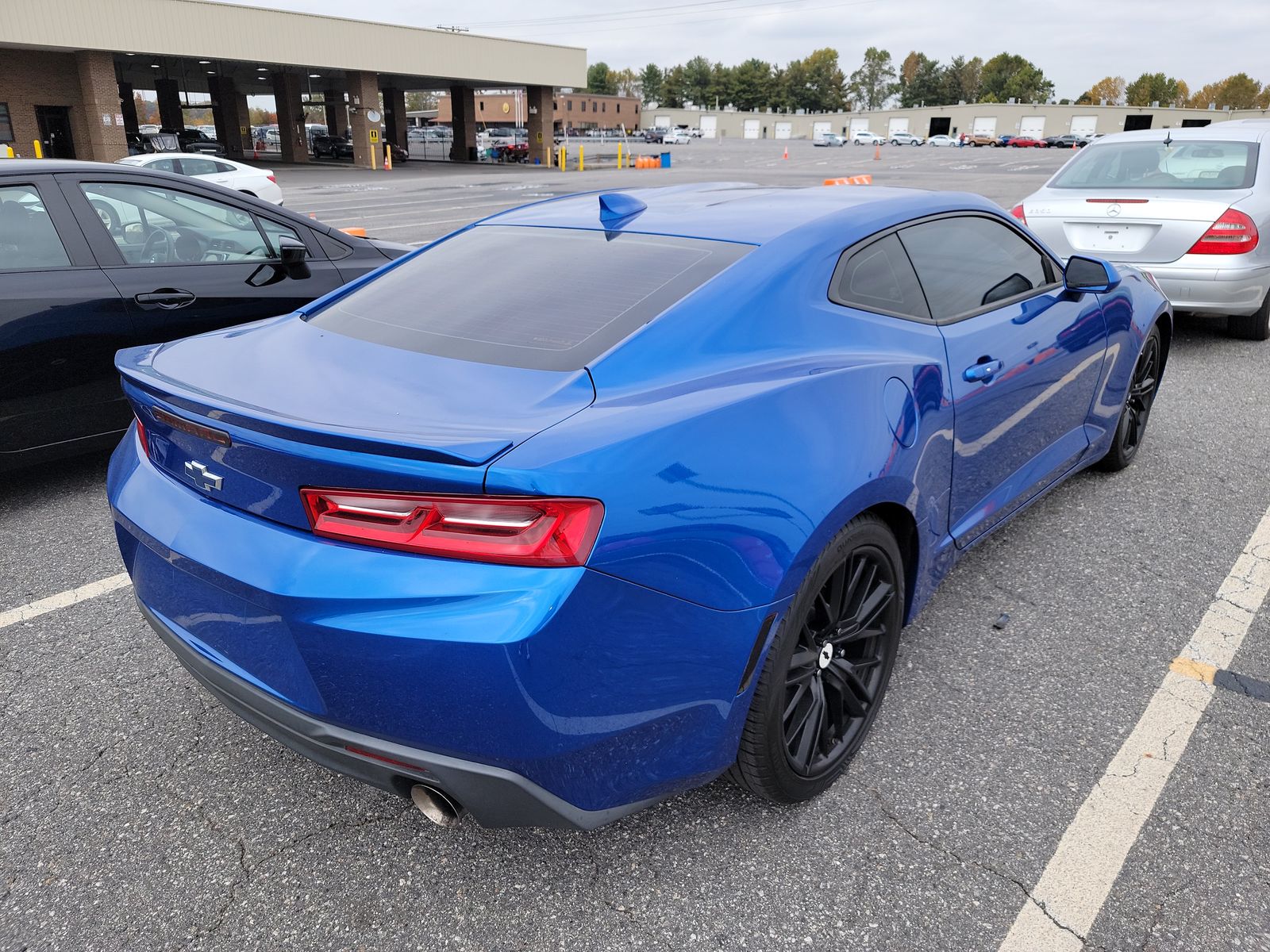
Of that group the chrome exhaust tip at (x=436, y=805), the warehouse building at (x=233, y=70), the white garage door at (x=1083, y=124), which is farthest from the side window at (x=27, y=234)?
the white garage door at (x=1083, y=124)

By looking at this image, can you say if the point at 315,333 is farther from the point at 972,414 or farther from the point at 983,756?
the point at 983,756

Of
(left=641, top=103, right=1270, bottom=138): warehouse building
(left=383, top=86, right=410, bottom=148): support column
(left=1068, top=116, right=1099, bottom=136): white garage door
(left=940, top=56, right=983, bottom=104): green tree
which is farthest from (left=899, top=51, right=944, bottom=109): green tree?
(left=383, top=86, right=410, bottom=148): support column

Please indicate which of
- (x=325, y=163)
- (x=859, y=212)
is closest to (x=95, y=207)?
(x=859, y=212)

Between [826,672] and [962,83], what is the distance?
163199 millimetres

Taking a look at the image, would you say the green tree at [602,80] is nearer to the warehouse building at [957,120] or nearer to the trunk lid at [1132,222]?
the warehouse building at [957,120]

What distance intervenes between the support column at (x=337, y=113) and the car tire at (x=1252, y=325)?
52.6m

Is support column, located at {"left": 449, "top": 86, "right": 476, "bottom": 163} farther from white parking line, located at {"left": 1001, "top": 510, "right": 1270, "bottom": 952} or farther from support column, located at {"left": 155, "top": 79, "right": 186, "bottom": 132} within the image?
white parking line, located at {"left": 1001, "top": 510, "right": 1270, "bottom": 952}

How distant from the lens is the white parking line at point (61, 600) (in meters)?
3.43

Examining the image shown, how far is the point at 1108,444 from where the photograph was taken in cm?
437

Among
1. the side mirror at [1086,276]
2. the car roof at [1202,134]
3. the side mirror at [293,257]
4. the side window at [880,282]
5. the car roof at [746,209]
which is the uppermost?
the car roof at [1202,134]

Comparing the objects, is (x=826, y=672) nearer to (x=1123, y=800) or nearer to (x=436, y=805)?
(x=1123, y=800)

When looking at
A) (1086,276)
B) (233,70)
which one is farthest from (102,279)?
(233,70)

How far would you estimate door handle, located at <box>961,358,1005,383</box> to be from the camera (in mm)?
2878

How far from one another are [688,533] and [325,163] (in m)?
48.6
